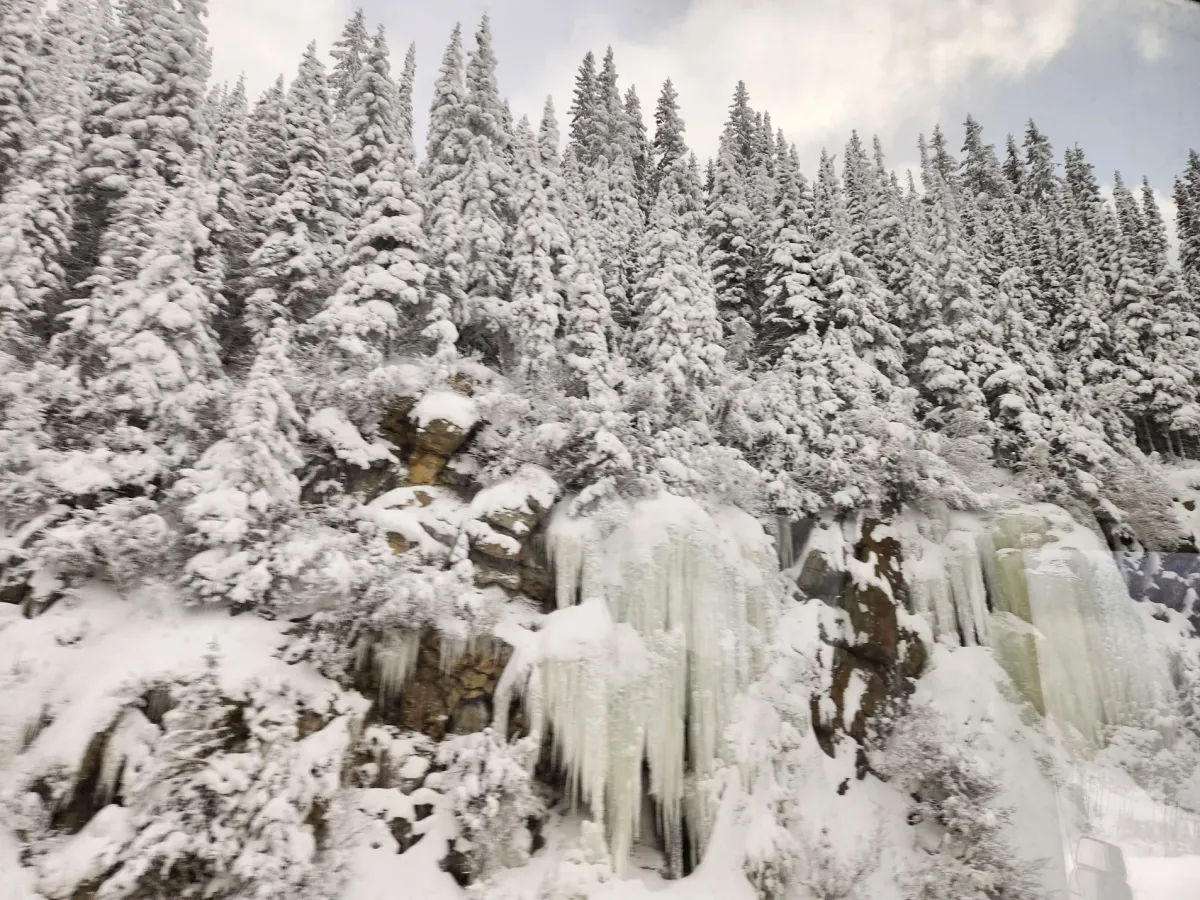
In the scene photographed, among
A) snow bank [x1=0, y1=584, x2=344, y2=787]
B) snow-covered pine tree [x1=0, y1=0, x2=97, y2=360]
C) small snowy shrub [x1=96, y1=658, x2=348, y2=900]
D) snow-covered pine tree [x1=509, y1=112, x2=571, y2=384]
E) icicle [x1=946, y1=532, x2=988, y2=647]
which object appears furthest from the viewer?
snow-covered pine tree [x1=509, y1=112, x2=571, y2=384]

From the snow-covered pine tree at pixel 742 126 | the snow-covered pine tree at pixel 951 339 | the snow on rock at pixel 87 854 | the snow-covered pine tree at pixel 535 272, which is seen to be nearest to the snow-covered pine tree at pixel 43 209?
the snow on rock at pixel 87 854

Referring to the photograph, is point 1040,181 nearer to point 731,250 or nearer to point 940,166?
point 940,166

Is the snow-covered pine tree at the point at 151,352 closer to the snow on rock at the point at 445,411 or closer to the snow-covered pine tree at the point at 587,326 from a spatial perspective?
the snow on rock at the point at 445,411

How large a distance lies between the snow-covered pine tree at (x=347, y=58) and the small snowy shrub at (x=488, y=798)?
16803 mm

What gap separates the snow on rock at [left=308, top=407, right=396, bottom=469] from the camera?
1172 cm

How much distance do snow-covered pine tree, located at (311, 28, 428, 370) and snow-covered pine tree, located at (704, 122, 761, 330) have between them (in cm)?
859

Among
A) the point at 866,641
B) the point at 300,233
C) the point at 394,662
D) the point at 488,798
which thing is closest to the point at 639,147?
the point at 300,233

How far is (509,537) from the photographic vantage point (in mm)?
11500

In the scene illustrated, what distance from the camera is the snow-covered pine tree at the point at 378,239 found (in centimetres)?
1308

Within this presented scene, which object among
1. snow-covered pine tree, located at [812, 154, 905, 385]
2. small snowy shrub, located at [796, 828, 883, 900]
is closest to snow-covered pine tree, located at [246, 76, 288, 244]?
snow-covered pine tree, located at [812, 154, 905, 385]

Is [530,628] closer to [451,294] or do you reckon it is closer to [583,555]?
[583,555]

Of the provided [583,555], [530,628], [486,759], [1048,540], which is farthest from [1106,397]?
[486,759]

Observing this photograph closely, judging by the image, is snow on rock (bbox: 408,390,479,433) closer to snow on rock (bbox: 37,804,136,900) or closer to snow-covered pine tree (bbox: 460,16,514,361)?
snow-covered pine tree (bbox: 460,16,514,361)

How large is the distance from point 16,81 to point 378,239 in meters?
8.42
